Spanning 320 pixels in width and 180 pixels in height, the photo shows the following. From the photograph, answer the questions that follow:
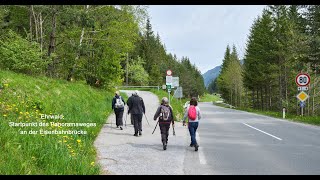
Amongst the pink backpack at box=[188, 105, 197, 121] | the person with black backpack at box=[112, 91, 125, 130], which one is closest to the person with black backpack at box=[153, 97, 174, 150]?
the pink backpack at box=[188, 105, 197, 121]

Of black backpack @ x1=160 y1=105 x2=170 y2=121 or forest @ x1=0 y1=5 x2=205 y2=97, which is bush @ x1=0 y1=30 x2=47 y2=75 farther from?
black backpack @ x1=160 y1=105 x2=170 y2=121

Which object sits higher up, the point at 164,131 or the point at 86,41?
the point at 86,41

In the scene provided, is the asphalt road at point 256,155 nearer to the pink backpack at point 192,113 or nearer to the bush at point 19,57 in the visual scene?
the pink backpack at point 192,113

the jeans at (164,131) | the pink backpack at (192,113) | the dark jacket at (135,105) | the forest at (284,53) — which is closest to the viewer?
the jeans at (164,131)

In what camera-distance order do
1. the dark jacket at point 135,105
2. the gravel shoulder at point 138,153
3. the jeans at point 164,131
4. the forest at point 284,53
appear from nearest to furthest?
the gravel shoulder at point 138,153 < the jeans at point 164,131 < the dark jacket at point 135,105 < the forest at point 284,53

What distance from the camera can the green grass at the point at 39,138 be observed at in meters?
7.05

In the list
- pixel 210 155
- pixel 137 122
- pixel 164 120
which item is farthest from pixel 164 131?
pixel 137 122

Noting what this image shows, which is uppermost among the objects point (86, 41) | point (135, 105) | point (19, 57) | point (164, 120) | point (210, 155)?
point (86, 41)

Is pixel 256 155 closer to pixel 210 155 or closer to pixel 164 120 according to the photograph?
pixel 210 155

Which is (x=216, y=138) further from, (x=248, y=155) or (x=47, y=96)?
(x=47, y=96)

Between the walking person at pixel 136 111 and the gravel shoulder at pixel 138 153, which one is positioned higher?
the walking person at pixel 136 111

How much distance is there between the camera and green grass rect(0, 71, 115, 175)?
7047mm

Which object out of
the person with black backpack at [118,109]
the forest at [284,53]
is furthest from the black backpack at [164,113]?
the forest at [284,53]

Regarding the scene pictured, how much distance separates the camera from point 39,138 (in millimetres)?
8766
